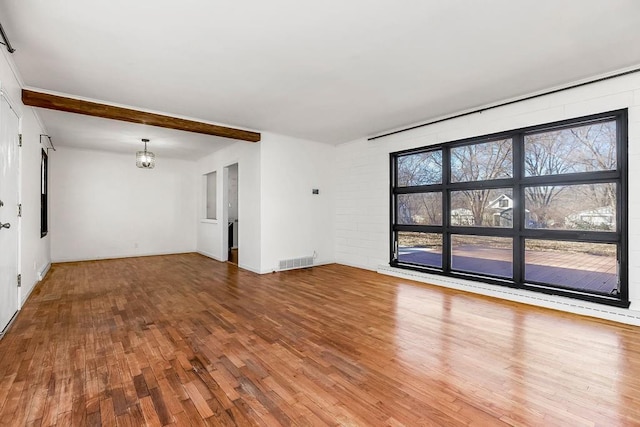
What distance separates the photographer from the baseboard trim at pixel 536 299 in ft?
10.3

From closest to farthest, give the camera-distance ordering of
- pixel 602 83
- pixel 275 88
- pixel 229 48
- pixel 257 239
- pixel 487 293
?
pixel 229 48 < pixel 602 83 < pixel 275 88 < pixel 487 293 < pixel 257 239

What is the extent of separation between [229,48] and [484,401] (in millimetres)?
3312

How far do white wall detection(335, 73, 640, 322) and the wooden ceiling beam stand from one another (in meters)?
2.30

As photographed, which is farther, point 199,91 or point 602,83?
point 199,91

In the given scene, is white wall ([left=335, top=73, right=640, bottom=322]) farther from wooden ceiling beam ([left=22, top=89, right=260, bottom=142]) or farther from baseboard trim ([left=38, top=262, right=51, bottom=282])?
baseboard trim ([left=38, top=262, right=51, bottom=282])

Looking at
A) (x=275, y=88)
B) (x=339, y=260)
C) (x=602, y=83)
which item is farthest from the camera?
(x=339, y=260)

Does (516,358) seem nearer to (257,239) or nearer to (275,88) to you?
(275,88)

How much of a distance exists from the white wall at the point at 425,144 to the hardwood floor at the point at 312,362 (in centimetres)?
134

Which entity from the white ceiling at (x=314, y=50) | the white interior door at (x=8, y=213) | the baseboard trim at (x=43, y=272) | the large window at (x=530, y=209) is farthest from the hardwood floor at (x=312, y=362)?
the white ceiling at (x=314, y=50)

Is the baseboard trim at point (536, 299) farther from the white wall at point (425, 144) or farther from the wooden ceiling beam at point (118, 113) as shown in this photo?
the wooden ceiling beam at point (118, 113)

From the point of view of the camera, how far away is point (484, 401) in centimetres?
185

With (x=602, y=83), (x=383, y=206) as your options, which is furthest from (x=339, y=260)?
(x=602, y=83)

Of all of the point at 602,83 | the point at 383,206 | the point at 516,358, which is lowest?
the point at 516,358

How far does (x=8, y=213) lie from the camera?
3076 millimetres
